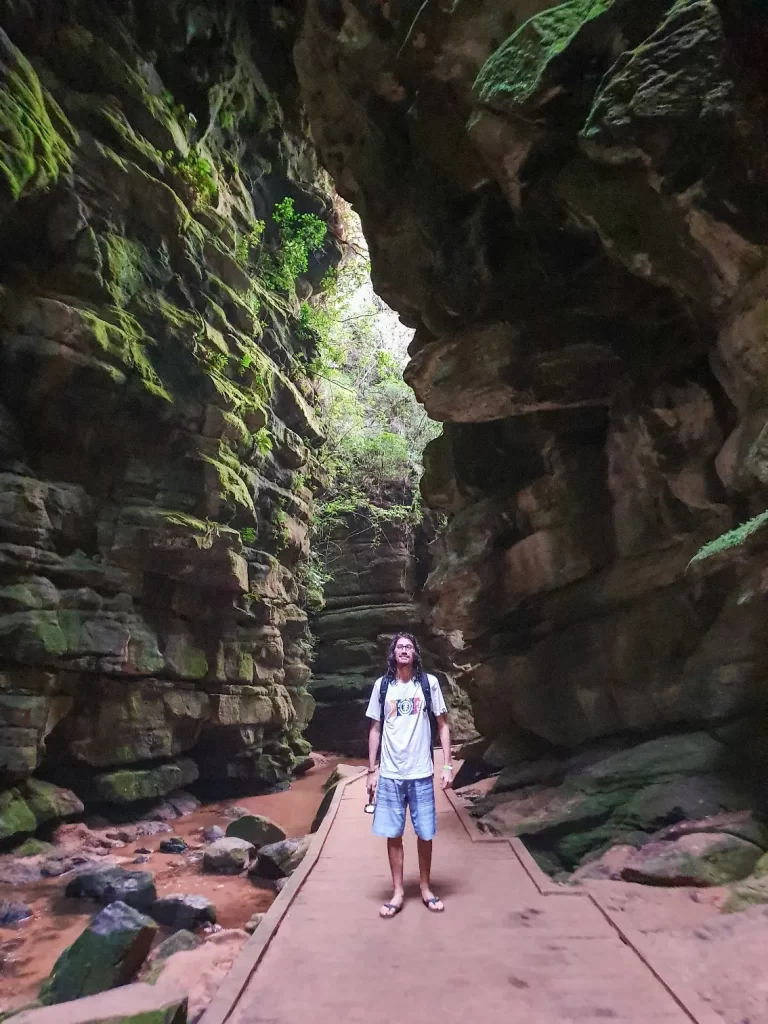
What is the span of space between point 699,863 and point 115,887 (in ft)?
22.9

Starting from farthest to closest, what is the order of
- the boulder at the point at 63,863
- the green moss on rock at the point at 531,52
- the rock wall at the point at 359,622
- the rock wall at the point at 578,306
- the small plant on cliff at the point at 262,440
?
the rock wall at the point at 359,622, the small plant on cliff at the point at 262,440, the boulder at the point at 63,863, the green moss on rock at the point at 531,52, the rock wall at the point at 578,306

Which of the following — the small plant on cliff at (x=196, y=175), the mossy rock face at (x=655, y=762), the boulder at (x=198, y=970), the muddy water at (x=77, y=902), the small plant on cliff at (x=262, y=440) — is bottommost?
the muddy water at (x=77, y=902)

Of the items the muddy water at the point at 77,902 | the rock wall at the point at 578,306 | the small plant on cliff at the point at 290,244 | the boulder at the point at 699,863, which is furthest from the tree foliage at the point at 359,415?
the boulder at the point at 699,863

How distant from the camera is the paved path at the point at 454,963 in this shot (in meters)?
2.86

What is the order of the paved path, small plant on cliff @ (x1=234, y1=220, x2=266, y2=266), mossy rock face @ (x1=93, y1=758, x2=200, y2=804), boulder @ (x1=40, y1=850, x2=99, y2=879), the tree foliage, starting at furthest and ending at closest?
the tree foliage → small plant on cliff @ (x1=234, y1=220, x2=266, y2=266) → mossy rock face @ (x1=93, y1=758, x2=200, y2=804) → boulder @ (x1=40, y1=850, x2=99, y2=879) → the paved path

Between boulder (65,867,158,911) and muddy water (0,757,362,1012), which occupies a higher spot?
boulder (65,867,158,911)

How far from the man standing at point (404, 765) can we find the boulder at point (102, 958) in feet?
8.80

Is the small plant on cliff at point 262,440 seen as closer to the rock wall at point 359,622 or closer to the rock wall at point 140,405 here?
the rock wall at point 140,405

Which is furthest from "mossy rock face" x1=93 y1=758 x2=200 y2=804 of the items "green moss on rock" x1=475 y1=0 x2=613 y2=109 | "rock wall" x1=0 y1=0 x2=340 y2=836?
"green moss on rock" x1=475 y1=0 x2=613 y2=109

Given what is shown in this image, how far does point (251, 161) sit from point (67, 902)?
1766 centimetres

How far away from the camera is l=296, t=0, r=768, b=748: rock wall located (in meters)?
4.57

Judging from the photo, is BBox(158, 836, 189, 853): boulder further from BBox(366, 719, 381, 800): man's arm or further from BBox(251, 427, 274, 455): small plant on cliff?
BBox(251, 427, 274, 455): small plant on cliff

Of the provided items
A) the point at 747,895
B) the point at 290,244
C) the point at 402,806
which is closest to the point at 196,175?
the point at 290,244

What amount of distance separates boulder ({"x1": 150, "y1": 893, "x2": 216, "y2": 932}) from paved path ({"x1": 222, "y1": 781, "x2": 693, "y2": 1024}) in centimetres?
305
